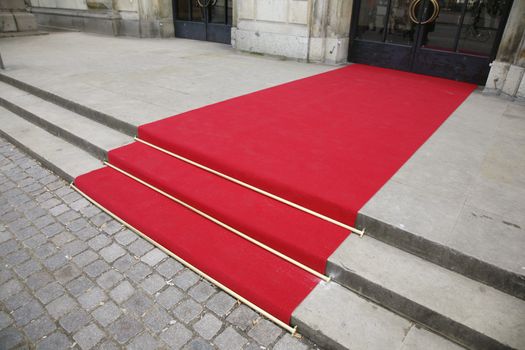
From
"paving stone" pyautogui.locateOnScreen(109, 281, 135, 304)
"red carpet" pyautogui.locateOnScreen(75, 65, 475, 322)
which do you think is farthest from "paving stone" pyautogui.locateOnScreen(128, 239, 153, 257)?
"paving stone" pyautogui.locateOnScreen(109, 281, 135, 304)

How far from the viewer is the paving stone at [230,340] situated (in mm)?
2559

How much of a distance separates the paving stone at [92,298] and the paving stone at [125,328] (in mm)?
279

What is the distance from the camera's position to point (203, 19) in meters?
11.9

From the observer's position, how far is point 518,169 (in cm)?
395

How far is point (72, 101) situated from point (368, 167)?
4687mm

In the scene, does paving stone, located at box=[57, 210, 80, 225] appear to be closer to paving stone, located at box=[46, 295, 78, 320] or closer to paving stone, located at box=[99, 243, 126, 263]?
paving stone, located at box=[99, 243, 126, 263]

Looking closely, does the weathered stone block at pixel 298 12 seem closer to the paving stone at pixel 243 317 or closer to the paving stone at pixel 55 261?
the paving stone at pixel 55 261

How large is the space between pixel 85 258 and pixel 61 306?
54 cm

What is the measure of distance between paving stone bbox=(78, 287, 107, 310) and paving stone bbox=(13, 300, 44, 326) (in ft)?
0.96

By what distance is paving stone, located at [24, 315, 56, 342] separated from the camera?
8.70 ft

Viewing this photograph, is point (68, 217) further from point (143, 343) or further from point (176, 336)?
point (176, 336)

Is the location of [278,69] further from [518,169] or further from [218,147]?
[518,169]

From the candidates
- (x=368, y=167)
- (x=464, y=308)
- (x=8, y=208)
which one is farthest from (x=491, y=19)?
(x=8, y=208)

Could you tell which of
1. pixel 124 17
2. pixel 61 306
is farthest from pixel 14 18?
pixel 61 306
